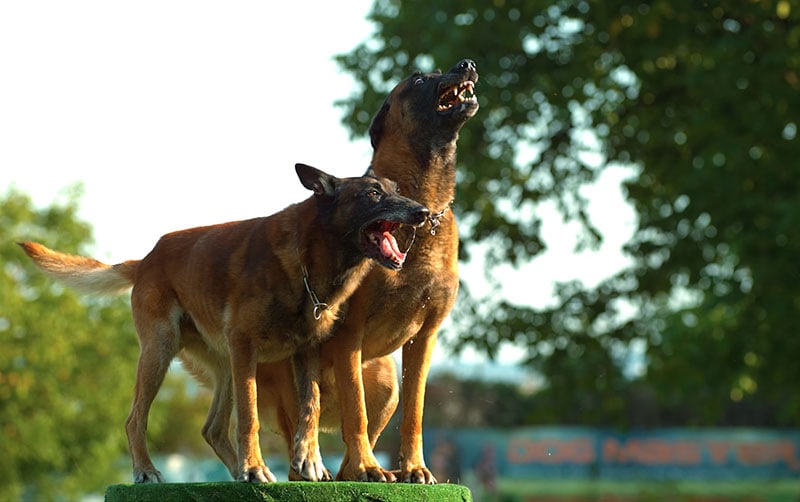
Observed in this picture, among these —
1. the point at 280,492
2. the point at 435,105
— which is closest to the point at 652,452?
the point at 435,105

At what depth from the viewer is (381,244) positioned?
6.66 m

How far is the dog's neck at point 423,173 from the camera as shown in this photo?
720cm

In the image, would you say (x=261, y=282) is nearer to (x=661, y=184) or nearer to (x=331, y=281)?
(x=331, y=281)

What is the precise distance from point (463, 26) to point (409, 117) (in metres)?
10.5

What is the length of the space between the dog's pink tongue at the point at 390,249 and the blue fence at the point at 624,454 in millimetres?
30605

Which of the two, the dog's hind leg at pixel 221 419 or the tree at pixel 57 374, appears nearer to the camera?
the dog's hind leg at pixel 221 419

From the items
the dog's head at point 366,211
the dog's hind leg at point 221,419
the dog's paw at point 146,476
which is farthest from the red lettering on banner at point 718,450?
the dog's head at point 366,211

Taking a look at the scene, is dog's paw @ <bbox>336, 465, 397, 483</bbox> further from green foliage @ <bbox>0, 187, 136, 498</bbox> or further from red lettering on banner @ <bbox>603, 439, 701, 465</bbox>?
red lettering on banner @ <bbox>603, 439, 701, 465</bbox>

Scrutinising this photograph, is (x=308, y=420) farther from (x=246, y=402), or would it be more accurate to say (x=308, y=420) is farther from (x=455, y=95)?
(x=455, y=95)

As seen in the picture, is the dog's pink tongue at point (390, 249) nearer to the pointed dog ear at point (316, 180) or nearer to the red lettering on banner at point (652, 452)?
the pointed dog ear at point (316, 180)

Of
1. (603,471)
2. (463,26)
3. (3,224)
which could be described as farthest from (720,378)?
(3,224)

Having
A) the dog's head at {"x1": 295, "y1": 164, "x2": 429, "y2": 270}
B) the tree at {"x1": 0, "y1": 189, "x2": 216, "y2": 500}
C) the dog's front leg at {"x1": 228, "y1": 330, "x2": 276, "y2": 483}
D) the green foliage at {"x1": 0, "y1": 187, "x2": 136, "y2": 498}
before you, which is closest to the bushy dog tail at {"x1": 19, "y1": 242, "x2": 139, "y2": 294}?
the dog's front leg at {"x1": 228, "y1": 330, "x2": 276, "y2": 483}

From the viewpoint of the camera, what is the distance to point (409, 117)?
23.7 feet

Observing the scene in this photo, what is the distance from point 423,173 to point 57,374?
32882mm
